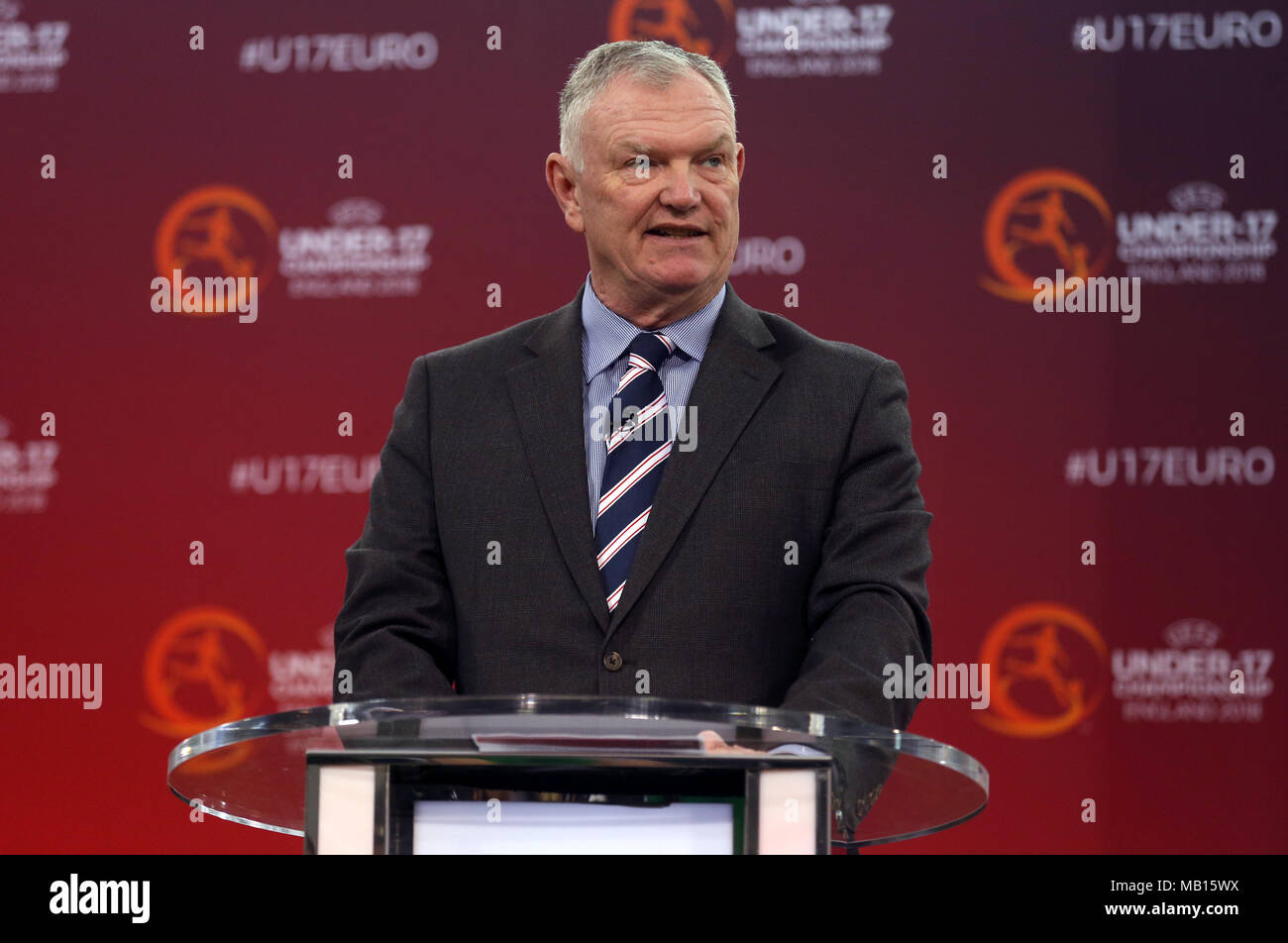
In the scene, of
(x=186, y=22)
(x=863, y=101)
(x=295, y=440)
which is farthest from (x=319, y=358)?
(x=863, y=101)

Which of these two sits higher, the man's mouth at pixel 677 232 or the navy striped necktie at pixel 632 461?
the man's mouth at pixel 677 232

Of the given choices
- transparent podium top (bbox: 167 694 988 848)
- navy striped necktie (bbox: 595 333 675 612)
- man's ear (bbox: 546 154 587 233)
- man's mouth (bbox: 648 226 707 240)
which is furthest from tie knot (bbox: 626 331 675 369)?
transparent podium top (bbox: 167 694 988 848)

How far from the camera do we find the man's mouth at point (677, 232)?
2281mm

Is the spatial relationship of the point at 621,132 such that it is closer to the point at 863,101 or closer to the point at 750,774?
the point at 750,774

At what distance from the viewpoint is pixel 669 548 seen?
207 cm

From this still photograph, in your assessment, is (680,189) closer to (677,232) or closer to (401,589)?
(677,232)

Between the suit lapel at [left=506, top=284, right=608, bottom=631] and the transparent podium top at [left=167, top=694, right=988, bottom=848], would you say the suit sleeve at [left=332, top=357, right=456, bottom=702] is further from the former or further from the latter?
the transparent podium top at [left=167, top=694, right=988, bottom=848]

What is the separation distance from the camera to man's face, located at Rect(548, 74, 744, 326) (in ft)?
7.39

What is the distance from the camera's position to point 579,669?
2.07m

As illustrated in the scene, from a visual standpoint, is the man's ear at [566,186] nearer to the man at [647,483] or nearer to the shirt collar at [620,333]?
the man at [647,483]

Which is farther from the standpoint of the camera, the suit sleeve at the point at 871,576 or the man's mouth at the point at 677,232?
the man's mouth at the point at 677,232

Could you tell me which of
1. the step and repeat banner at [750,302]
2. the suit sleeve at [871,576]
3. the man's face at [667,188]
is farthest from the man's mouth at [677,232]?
the step and repeat banner at [750,302]

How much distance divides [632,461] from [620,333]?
262 millimetres

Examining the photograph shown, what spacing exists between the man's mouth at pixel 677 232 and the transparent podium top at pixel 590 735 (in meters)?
1.13
